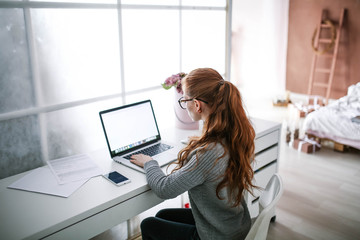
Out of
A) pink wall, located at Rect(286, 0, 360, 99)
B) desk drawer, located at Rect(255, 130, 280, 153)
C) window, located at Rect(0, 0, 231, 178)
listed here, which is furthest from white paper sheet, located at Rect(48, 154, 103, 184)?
pink wall, located at Rect(286, 0, 360, 99)

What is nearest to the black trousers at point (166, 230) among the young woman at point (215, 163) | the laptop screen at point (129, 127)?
the young woman at point (215, 163)

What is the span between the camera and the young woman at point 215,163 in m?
1.27

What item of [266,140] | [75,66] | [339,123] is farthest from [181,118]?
[339,123]

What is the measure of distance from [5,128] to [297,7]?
4977 mm

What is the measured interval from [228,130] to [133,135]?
2.23 ft

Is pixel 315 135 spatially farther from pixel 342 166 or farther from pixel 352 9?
pixel 352 9

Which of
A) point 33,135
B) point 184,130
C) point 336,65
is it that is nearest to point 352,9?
point 336,65

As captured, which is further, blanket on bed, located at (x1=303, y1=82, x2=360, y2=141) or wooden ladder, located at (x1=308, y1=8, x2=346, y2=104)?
wooden ladder, located at (x1=308, y1=8, x2=346, y2=104)

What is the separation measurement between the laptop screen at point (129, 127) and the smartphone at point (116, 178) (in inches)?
7.2

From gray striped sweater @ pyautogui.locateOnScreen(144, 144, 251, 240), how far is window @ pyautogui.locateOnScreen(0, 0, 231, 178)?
2.35 ft

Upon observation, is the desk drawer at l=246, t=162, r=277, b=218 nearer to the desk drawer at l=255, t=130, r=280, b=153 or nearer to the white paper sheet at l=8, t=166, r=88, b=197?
the desk drawer at l=255, t=130, r=280, b=153

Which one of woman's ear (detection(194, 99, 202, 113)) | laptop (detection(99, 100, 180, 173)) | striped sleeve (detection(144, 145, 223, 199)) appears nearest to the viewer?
striped sleeve (detection(144, 145, 223, 199))

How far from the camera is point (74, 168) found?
1642 millimetres

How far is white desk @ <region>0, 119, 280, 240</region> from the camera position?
1.19 metres
